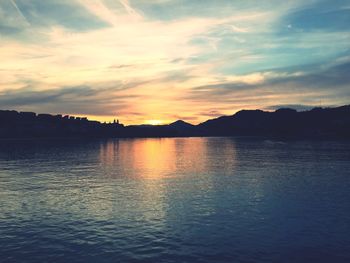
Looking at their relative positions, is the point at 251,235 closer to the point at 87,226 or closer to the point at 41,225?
the point at 87,226

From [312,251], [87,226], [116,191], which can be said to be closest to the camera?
[312,251]

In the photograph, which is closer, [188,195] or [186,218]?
[186,218]

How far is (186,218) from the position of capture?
45000 millimetres

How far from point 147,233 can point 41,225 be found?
13709mm

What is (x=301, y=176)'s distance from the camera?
88.4m

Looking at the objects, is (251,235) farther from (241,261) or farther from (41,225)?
(41,225)

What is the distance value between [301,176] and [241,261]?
63.7m

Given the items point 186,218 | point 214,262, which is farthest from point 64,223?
point 214,262

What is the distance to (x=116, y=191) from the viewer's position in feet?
220

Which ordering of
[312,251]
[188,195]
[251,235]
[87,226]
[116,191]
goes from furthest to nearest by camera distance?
[116,191] → [188,195] → [87,226] → [251,235] → [312,251]

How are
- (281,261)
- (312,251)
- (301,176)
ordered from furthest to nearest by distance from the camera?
(301,176), (312,251), (281,261)

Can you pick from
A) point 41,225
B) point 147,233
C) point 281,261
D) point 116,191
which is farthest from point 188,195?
point 281,261

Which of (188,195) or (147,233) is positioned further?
(188,195)

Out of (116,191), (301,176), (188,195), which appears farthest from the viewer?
(301,176)
